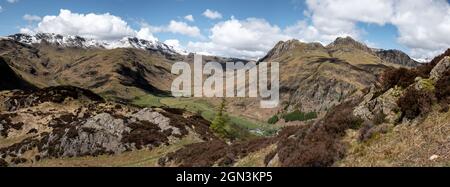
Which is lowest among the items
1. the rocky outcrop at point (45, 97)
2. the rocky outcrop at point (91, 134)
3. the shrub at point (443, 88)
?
the rocky outcrop at point (91, 134)

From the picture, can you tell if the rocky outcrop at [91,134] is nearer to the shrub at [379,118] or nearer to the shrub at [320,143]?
the shrub at [320,143]

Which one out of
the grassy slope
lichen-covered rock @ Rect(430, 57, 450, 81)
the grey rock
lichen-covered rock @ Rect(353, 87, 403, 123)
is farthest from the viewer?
the grey rock

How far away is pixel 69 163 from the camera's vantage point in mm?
54656

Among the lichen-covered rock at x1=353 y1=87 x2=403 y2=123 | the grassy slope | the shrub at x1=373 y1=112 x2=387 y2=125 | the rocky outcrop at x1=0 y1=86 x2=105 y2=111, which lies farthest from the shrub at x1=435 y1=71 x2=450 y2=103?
the rocky outcrop at x1=0 y1=86 x2=105 y2=111

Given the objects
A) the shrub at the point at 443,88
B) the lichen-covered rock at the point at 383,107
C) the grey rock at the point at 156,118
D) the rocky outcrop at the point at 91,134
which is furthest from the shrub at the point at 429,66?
the grey rock at the point at 156,118

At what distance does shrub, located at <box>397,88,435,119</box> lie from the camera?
2627cm

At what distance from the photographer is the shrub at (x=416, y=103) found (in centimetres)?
2627

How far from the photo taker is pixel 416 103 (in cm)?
2661

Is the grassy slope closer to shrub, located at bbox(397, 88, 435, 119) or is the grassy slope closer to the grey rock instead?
the grey rock

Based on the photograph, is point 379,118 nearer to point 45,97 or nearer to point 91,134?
point 91,134

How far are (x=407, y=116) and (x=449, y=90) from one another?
2924 mm

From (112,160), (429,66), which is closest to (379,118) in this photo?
(429,66)
